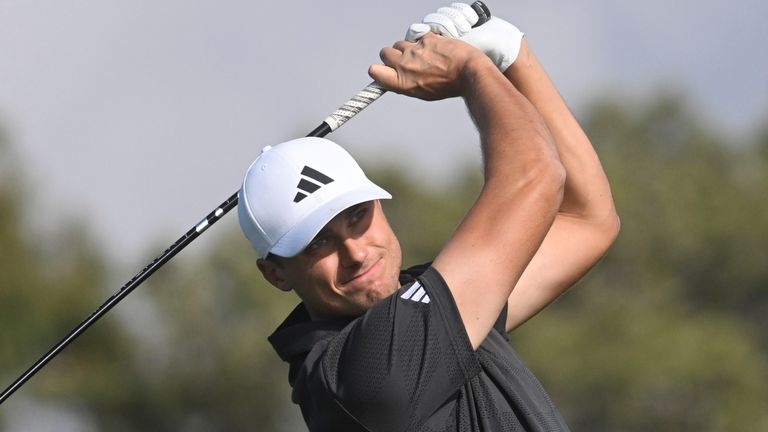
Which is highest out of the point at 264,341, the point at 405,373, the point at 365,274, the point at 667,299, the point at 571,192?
the point at 365,274

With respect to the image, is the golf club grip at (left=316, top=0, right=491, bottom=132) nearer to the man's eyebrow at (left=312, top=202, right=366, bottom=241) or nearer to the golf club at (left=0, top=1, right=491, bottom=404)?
the golf club at (left=0, top=1, right=491, bottom=404)

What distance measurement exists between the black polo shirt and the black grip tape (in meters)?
1.24

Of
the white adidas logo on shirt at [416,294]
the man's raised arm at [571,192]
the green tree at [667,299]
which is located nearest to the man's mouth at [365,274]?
the white adidas logo on shirt at [416,294]

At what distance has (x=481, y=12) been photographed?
16.1 ft

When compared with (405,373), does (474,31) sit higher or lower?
higher

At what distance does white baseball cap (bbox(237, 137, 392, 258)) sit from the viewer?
4.23 metres

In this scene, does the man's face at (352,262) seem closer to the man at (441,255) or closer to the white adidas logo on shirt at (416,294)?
the man at (441,255)

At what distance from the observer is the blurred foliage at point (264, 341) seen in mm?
26922

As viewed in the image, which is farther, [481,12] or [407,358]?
[481,12]

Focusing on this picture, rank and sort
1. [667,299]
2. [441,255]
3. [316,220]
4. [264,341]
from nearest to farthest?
1. [441,255]
2. [316,220]
3. [264,341]
4. [667,299]

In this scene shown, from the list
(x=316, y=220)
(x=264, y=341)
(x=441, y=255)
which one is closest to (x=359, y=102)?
(x=316, y=220)

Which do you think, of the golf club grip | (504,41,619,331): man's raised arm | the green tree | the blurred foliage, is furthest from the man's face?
the green tree

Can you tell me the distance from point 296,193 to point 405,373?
0.69 m

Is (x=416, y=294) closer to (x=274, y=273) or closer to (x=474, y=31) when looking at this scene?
(x=274, y=273)
